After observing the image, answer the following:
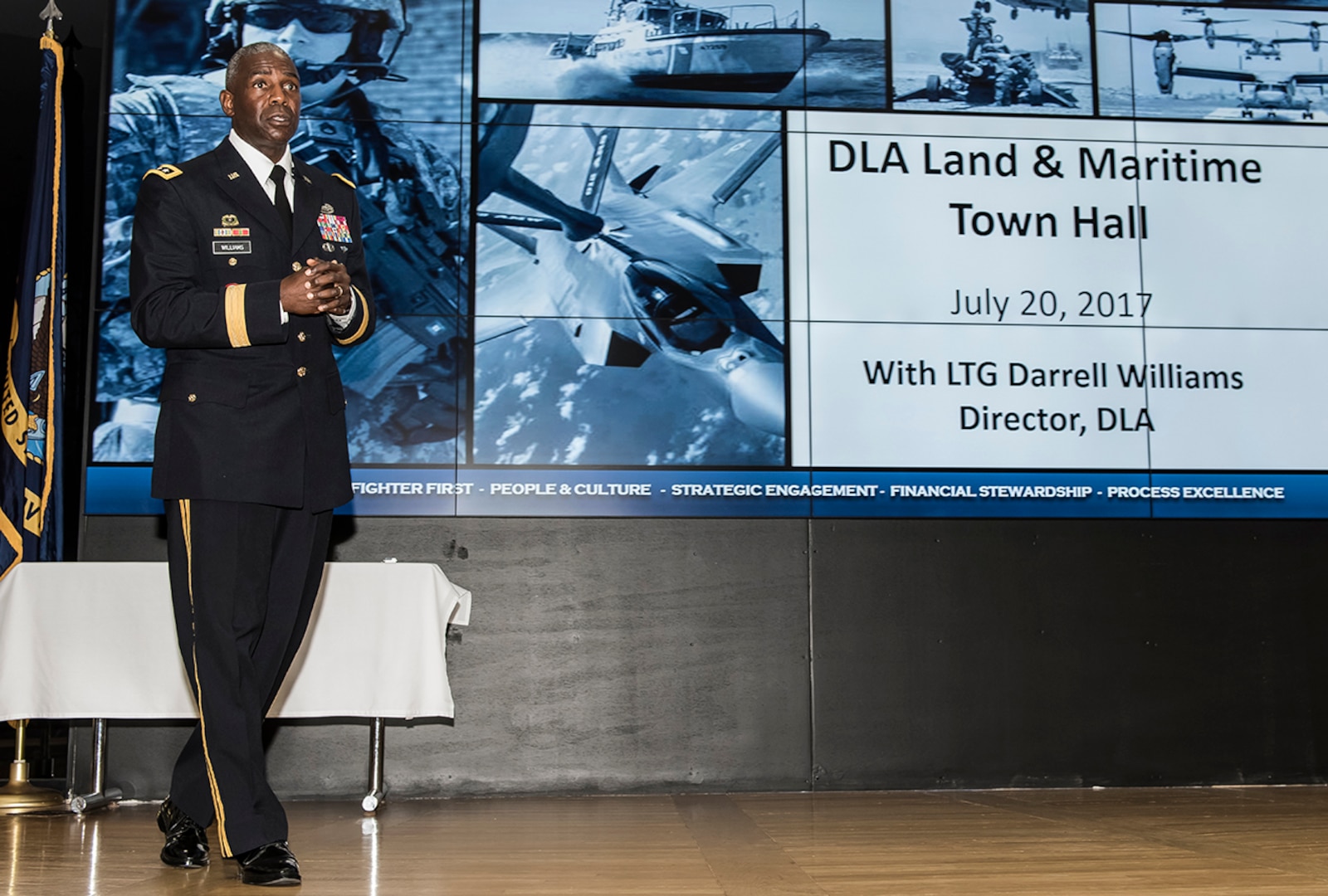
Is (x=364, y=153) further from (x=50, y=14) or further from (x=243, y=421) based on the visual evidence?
(x=243, y=421)

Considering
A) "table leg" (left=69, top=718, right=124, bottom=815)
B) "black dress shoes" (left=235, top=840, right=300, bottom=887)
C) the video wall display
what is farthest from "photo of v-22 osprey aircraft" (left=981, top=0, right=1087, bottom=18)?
"table leg" (left=69, top=718, right=124, bottom=815)

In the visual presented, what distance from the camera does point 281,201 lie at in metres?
2.54

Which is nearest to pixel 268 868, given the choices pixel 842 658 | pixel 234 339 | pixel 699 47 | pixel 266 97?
pixel 234 339

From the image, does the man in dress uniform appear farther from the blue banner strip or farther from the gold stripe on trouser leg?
the blue banner strip

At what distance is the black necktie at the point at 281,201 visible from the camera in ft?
8.30

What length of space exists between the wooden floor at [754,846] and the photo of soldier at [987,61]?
2401 millimetres

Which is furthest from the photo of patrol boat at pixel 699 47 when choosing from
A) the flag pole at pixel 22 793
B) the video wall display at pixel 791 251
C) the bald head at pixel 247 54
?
the flag pole at pixel 22 793

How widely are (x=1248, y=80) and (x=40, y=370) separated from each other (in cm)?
435

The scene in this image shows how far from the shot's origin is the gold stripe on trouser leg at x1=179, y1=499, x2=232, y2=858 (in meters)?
2.28

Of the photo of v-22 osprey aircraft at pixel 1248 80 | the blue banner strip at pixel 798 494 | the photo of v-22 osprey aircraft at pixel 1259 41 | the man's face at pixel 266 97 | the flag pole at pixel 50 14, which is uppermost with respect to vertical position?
the photo of v-22 osprey aircraft at pixel 1259 41

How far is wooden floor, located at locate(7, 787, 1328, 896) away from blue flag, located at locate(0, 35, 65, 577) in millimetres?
948

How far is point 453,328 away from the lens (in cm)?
420

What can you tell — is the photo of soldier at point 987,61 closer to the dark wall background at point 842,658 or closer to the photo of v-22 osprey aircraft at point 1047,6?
the photo of v-22 osprey aircraft at point 1047,6

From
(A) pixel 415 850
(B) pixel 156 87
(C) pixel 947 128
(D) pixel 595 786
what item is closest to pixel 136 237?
(A) pixel 415 850
